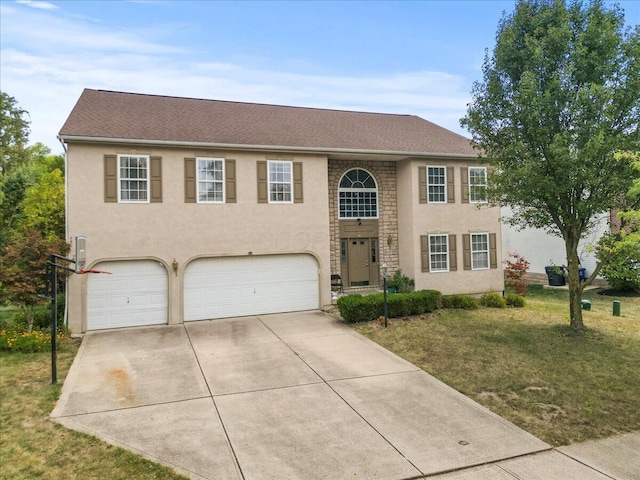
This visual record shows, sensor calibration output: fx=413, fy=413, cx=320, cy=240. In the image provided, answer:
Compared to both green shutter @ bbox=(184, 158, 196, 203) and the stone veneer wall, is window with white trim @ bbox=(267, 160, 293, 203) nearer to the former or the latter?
the stone veneer wall

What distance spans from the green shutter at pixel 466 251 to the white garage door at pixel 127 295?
11.4 metres

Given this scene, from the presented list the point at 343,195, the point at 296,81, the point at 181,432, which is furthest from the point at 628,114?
the point at 296,81

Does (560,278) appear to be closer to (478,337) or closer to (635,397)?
(478,337)

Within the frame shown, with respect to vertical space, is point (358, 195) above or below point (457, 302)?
above

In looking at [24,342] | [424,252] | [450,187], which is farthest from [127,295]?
[450,187]

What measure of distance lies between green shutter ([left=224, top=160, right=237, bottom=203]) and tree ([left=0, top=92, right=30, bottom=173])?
26598 mm

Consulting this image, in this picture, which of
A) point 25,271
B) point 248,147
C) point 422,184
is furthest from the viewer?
point 422,184

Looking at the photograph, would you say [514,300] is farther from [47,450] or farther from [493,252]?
[47,450]

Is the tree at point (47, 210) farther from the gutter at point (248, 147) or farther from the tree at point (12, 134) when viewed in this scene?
the tree at point (12, 134)

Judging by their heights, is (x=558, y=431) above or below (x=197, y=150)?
below

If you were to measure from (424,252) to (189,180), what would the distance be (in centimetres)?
909

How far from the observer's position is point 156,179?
522 inches

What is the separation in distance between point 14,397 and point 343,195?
12.1m

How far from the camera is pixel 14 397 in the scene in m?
7.48
